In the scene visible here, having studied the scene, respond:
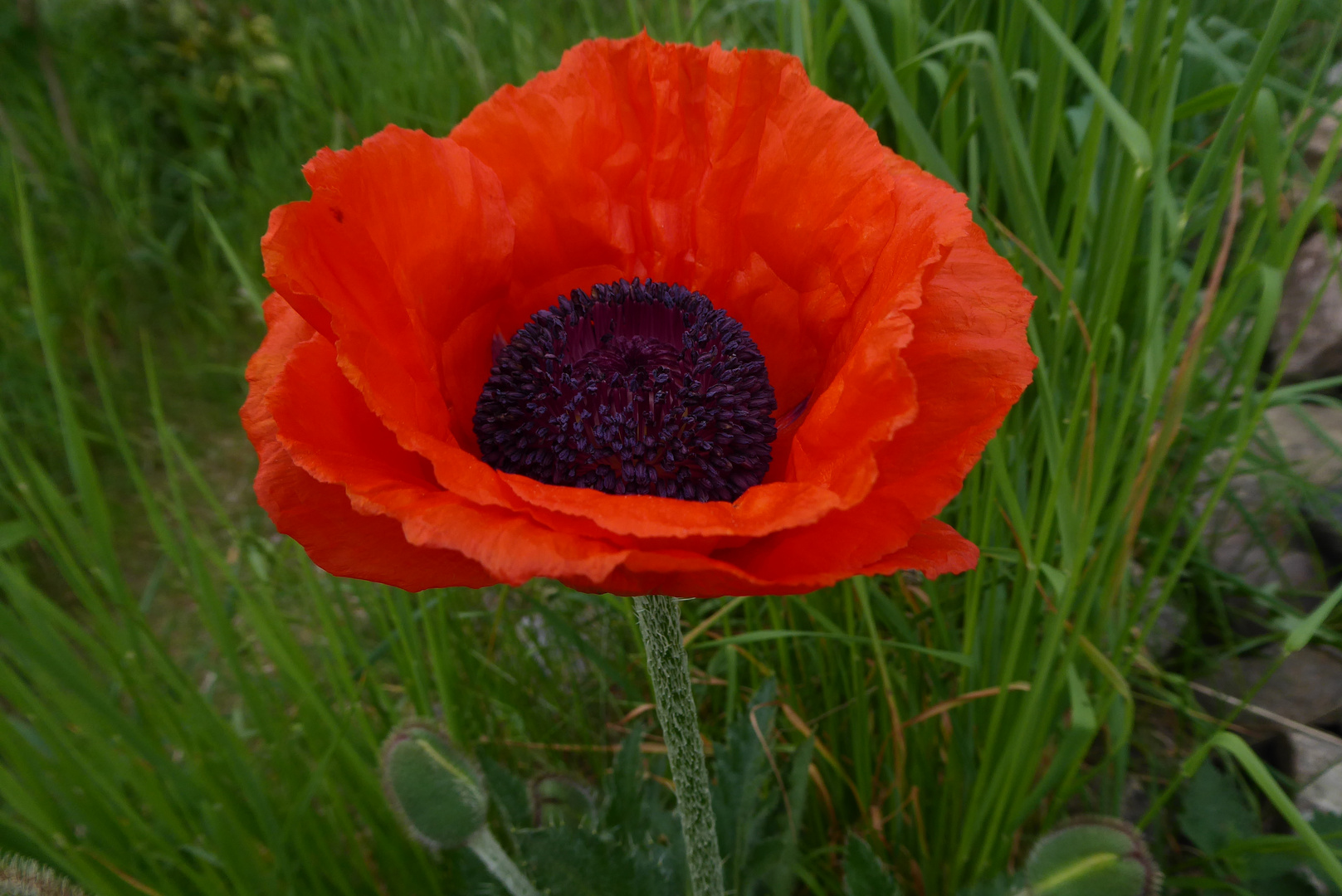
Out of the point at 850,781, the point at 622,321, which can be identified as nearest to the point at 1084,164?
the point at 622,321

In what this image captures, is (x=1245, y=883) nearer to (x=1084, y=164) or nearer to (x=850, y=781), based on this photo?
(x=850, y=781)

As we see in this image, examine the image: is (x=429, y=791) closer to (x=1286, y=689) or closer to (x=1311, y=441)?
(x=1286, y=689)

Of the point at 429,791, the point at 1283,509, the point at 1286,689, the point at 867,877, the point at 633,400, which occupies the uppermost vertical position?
the point at 633,400

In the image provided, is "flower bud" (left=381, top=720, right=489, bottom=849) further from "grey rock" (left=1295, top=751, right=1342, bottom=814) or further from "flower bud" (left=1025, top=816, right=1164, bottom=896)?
"grey rock" (left=1295, top=751, right=1342, bottom=814)

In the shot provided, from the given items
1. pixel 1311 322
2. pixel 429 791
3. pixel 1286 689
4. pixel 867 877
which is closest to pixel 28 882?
pixel 429 791

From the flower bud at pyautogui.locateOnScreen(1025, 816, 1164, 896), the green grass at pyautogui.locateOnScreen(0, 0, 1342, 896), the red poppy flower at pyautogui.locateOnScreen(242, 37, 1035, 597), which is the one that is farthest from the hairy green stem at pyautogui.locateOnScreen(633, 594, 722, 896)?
the flower bud at pyautogui.locateOnScreen(1025, 816, 1164, 896)
